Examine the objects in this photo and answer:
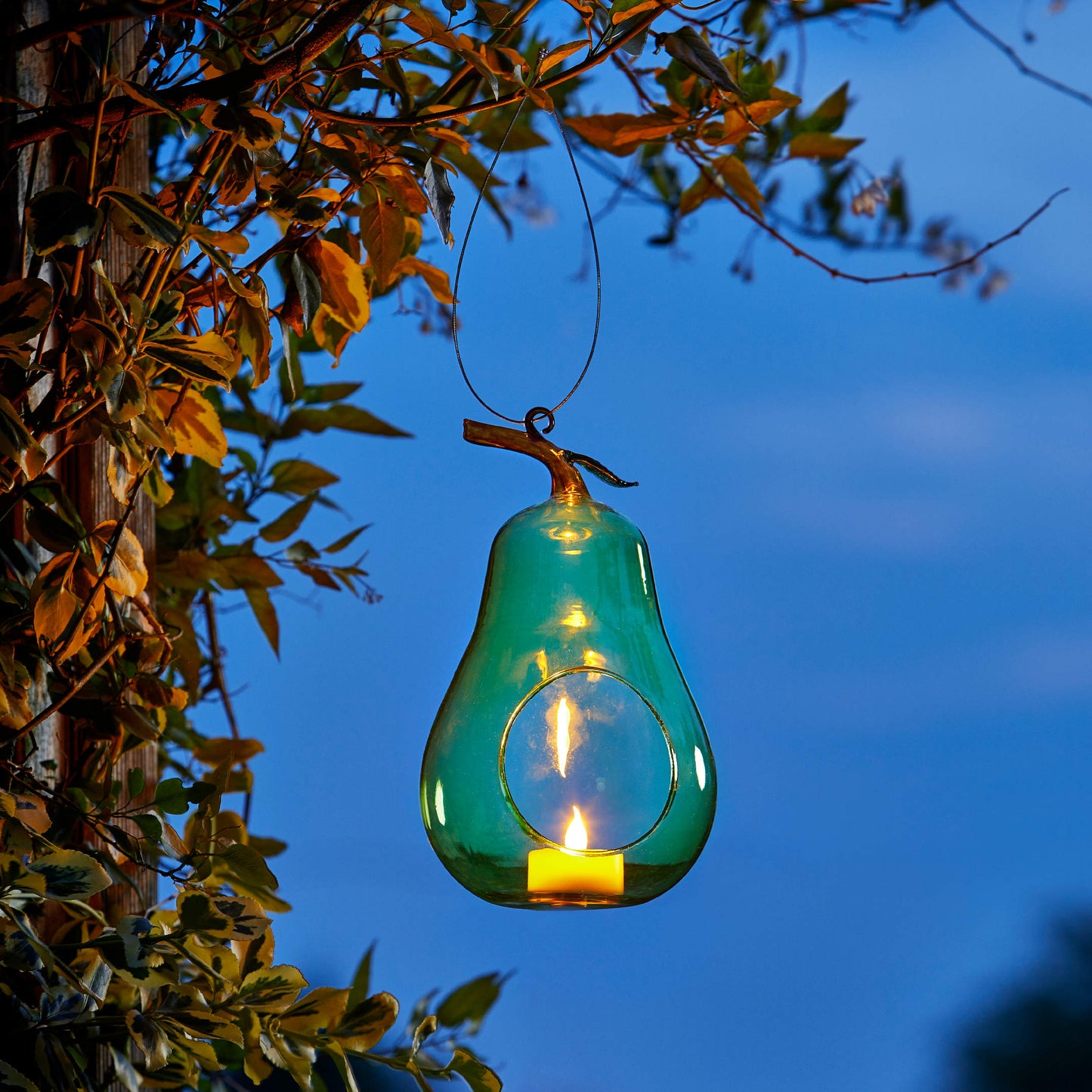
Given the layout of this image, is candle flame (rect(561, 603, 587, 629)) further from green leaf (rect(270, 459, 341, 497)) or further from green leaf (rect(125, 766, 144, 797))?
green leaf (rect(270, 459, 341, 497))

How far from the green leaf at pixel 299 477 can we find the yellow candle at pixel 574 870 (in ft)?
1.39

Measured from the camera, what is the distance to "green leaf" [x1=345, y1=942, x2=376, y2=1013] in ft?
A: 2.28

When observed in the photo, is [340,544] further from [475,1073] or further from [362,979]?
[475,1073]

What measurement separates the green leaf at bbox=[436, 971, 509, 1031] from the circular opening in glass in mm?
310

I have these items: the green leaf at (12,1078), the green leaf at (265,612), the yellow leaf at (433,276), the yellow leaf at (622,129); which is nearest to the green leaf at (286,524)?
the green leaf at (265,612)

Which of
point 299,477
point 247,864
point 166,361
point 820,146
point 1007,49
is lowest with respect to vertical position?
point 247,864

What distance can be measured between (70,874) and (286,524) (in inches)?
14.4

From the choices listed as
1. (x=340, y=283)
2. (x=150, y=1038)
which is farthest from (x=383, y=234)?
(x=150, y=1038)

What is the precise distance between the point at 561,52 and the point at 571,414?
2092 millimetres

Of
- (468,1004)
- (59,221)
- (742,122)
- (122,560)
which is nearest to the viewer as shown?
(59,221)

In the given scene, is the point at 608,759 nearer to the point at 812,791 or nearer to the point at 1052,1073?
the point at 812,791

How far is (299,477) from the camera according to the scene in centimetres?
84

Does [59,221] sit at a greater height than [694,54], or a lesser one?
lesser

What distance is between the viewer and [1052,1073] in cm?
227
